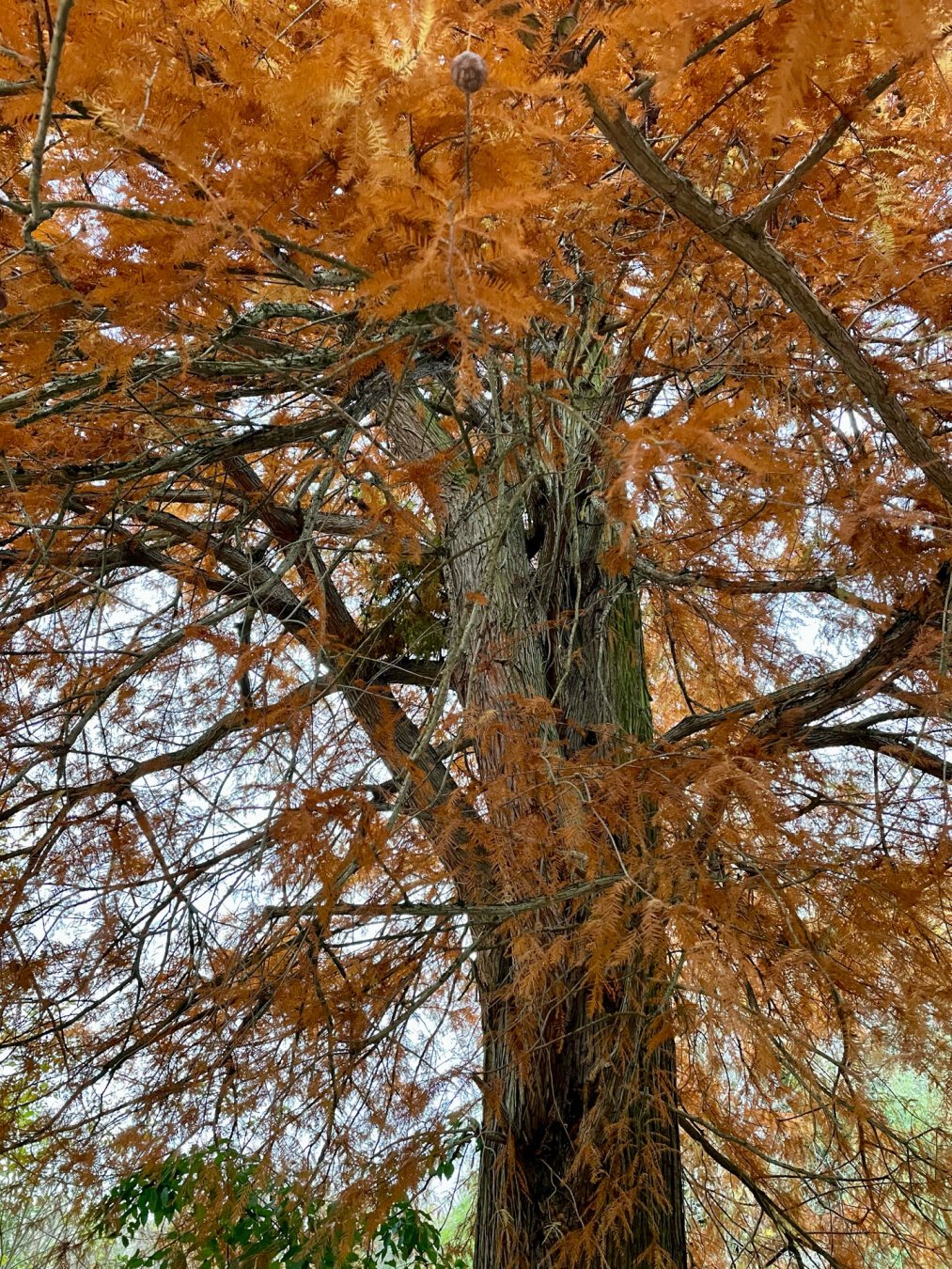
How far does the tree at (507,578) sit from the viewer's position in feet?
4.31

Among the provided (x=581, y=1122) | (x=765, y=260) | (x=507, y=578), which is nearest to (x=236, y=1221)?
(x=581, y=1122)

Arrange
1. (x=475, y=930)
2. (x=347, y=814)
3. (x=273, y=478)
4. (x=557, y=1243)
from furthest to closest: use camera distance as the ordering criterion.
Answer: (x=273, y=478), (x=475, y=930), (x=557, y=1243), (x=347, y=814)

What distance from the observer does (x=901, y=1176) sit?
222 cm

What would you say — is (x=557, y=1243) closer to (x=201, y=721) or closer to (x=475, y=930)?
(x=475, y=930)

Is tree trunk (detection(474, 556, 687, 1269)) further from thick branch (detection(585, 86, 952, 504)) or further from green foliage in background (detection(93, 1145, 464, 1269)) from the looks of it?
thick branch (detection(585, 86, 952, 504))

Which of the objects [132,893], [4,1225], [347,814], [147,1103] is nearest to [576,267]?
[347,814]

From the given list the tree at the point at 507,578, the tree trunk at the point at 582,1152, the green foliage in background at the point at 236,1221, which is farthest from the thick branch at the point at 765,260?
the green foliage in background at the point at 236,1221

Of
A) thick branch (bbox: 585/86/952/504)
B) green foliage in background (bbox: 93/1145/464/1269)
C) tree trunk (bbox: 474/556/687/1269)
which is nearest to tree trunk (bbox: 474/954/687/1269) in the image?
tree trunk (bbox: 474/556/687/1269)

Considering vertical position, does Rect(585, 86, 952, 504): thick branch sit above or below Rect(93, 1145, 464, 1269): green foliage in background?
above

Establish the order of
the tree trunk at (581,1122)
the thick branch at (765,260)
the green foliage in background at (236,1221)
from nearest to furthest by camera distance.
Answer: the thick branch at (765,260), the green foliage in background at (236,1221), the tree trunk at (581,1122)

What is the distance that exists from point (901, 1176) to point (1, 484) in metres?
2.74

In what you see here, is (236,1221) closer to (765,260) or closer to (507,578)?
(507,578)

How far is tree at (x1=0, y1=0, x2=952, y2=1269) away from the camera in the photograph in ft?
4.31

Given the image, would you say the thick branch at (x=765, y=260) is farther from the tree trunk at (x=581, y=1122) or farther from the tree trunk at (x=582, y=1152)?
the tree trunk at (x=582, y=1152)
